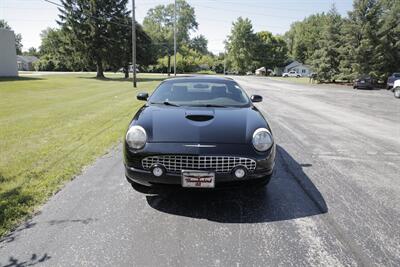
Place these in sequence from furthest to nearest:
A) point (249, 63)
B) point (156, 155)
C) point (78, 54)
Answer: point (249, 63)
point (78, 54)
point (156, 155)

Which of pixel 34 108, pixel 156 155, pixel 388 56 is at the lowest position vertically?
pixel 34 108

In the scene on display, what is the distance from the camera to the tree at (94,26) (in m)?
40.7

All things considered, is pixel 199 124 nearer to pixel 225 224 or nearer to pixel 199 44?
pixel 225 224

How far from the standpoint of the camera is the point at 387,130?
955 centimetres

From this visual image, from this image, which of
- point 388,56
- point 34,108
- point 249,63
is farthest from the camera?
point 249,63

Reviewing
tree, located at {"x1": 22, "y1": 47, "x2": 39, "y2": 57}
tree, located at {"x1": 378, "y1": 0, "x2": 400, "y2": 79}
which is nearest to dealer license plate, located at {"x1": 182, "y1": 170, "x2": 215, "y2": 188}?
tree, located at {"x1": 378, "y1": 0, "x2": 400, "y2": 79}

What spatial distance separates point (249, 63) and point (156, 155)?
94.0 meters

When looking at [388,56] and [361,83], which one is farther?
[388,56]

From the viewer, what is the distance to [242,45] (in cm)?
9362

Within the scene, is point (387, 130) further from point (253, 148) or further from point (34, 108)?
point (34, 108)

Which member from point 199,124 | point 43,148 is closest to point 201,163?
point 199,124

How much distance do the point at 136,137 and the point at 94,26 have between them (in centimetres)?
4082

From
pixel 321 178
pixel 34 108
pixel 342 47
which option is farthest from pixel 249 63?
pixel 321 178

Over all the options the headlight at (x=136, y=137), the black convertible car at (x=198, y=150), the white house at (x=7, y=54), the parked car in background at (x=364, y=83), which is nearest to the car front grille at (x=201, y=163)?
the black convertible car at (x=198, y=150)
